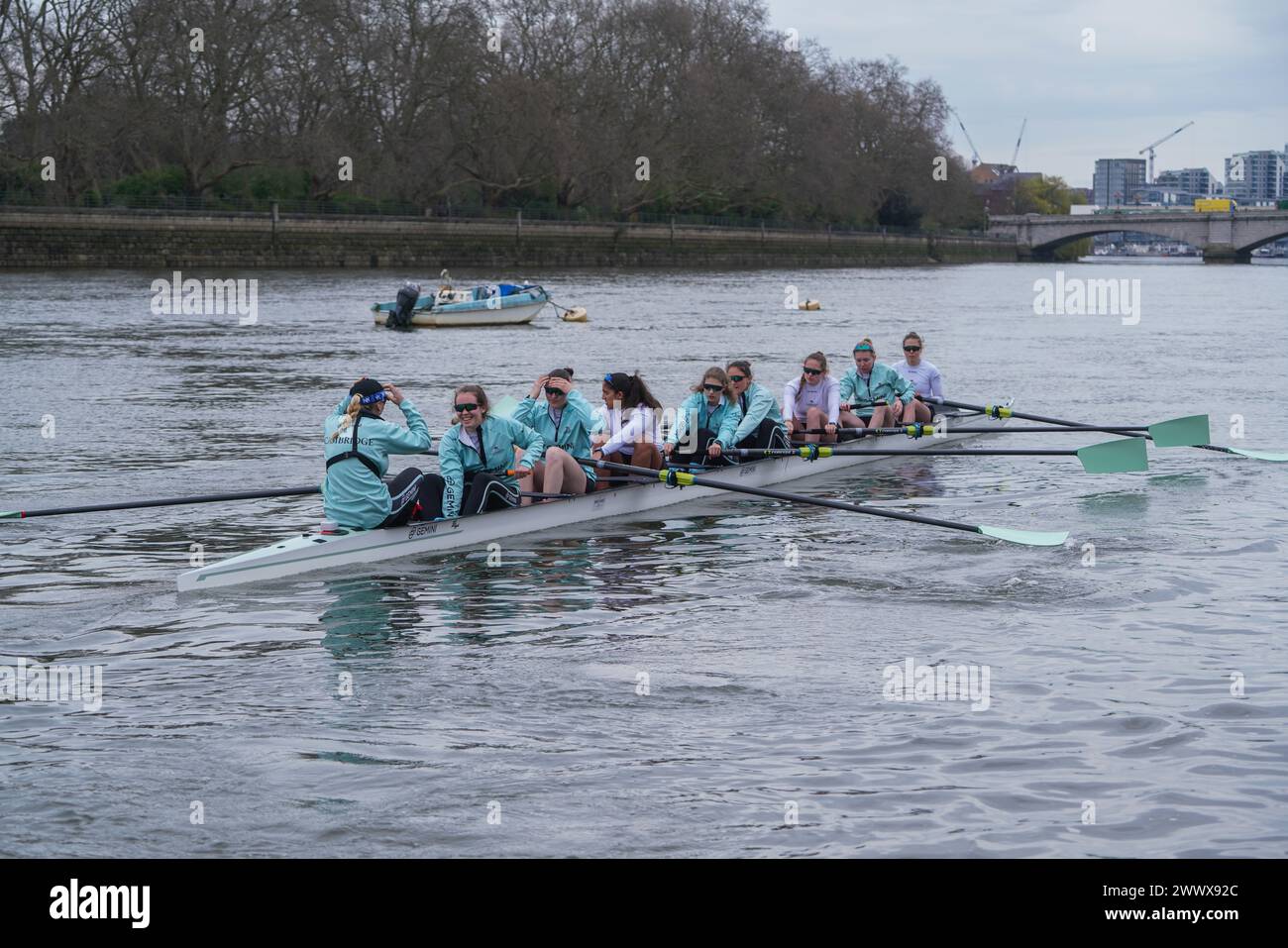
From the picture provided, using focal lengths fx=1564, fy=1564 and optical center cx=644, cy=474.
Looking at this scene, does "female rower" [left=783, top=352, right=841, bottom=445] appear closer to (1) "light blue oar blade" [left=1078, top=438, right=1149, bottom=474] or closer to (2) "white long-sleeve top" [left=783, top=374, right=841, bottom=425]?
(2) "white long-sleeve top" [left=783, top=374, right=841, bottom=425]

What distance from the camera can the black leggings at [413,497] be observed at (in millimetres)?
12430

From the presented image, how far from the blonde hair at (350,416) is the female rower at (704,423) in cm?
432

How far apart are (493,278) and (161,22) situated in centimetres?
1879

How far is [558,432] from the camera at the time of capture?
14109mm

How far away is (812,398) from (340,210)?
55841mm

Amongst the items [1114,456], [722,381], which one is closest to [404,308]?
[1114,456]

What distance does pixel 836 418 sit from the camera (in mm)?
17219

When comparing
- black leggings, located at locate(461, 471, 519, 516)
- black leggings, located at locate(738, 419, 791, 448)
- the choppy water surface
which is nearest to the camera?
the choppy water surface

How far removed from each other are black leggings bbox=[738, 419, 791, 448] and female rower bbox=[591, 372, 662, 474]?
1460 mm

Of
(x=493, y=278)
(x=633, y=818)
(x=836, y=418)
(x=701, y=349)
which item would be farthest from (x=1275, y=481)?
(x=493, y=278)

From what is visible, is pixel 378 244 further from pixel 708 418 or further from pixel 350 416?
pixel 350 416

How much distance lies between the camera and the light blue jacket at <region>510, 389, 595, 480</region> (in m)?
14.0

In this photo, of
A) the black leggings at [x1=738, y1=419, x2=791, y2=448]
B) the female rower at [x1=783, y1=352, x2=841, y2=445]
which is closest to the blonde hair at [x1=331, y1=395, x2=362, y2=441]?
the black leggings at [x1=738, y1=419, x2=791, y2=448]
